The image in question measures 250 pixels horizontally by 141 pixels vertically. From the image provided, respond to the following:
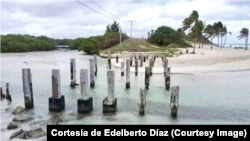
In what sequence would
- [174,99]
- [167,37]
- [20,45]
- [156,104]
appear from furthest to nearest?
[20,45]
[167,37]
[156,104]
[174,99]

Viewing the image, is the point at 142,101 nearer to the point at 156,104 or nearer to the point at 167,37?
the point at 156,104

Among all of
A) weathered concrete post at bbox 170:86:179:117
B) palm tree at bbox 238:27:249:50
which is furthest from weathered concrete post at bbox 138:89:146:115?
palm tree at bbox 238:27:249:50

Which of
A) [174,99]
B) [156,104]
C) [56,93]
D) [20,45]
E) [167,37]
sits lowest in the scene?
[156,104]

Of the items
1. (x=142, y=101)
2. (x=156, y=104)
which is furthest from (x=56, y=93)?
(x=156, y=104)

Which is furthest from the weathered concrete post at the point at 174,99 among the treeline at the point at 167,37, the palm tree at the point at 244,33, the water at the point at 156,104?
the palm tree at the point at 244,33

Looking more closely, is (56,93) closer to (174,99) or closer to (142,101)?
(142,101)

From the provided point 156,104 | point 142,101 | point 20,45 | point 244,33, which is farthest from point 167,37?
point 142,101

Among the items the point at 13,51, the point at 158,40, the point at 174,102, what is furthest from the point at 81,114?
the point at 13,51

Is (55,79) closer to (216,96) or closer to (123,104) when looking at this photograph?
(123,104)

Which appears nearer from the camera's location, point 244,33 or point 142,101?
point 142,101

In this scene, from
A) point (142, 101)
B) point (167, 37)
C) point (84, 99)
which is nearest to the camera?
point (142, 101)

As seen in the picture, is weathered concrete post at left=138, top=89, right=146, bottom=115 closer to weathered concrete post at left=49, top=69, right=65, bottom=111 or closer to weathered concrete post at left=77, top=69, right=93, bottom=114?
weathered concrete post at left=77, top=69, right=93, bottom=114

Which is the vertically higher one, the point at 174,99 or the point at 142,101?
the point at 174,99

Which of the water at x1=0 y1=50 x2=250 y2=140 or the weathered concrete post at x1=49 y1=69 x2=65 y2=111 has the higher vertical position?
the weathered concrete post at x1=49 y1=69 x2=65 y2=111
